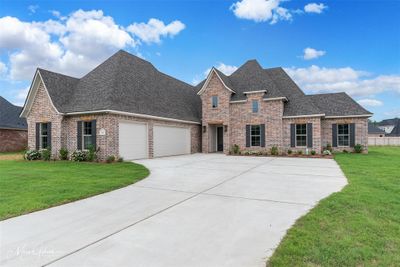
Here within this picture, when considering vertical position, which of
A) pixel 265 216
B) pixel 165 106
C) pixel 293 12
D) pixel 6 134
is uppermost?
pixel 293 12

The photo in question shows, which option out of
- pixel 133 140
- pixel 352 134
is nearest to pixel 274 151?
pixel 352 134

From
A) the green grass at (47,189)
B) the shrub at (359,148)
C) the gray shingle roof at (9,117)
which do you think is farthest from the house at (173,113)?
the gray shingle roof at (9,117)

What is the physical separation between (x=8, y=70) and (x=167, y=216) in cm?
2824

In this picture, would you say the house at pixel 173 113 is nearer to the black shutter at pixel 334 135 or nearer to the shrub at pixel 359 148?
the black shutter at pixel 334 135

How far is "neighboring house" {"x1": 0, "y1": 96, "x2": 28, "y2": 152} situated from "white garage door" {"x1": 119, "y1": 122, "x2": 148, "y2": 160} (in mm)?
16897

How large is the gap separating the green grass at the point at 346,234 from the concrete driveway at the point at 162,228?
0.26m

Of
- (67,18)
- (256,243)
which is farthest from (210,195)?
(67,18)

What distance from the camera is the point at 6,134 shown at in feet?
77.8

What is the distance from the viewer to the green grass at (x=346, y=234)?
2852 millimetres

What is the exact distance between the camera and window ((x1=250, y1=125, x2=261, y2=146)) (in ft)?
64.0

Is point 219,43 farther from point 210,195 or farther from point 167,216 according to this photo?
point 167,216

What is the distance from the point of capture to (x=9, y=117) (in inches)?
994

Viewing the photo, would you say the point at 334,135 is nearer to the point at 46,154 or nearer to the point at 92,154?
the point at 92,154

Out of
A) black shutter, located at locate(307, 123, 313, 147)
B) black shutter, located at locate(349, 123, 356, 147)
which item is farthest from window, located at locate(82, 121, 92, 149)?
black shutter, located at locate(349, 123, 356, 147)
